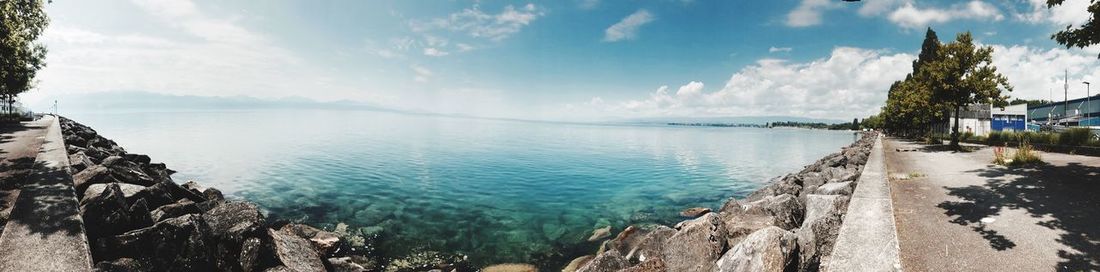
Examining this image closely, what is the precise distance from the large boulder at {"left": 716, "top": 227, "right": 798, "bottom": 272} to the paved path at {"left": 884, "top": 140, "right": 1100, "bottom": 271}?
51.9 inches

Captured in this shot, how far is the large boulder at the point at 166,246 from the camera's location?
6520 mm

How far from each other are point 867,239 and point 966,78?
29.3 m

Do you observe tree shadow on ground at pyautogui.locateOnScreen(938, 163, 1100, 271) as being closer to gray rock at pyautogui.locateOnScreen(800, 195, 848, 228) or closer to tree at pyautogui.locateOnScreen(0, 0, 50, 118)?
gray rock at pyautogui.locateOnScreen(800, 195, 848, 228)

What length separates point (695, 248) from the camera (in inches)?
296

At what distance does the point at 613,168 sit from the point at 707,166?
28.4ft

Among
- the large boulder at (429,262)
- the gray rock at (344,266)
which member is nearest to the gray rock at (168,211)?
the gray rock at (344,266)

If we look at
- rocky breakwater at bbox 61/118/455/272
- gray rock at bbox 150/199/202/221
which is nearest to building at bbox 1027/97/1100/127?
rocky breakwater at bbox 61/118/455/272

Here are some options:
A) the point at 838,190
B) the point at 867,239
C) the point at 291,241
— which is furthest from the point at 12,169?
the point at 838,190

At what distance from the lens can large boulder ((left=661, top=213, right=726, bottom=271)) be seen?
7.33 meters

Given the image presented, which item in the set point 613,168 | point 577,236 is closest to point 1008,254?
point 577,236

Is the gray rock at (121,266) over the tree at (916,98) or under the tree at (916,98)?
under

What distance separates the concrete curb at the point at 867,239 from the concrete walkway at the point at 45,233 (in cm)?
955

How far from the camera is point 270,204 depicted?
17.1m

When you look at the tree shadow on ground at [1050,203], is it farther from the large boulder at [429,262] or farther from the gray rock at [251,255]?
the gray rock at [251,255]
